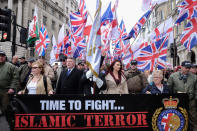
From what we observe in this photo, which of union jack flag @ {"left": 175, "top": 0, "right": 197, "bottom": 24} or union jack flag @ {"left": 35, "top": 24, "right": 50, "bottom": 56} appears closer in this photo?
union jack flag @ {"left": 175, "top": 0, "right": 197, "bottom": 24}

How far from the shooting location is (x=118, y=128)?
3658 mm

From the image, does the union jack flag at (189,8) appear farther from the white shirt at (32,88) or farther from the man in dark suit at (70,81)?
the white shirt at (32,88)

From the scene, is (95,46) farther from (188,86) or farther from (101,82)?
(188,86)

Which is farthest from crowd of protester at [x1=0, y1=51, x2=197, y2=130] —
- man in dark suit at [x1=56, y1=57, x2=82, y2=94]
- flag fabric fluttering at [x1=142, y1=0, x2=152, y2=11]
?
flag fabric fluttering at [x1=142, y1=0, x2=152, y2=11]

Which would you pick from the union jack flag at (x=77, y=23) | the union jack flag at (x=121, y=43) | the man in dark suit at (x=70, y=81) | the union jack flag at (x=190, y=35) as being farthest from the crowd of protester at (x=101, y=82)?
the union jack flag at (x=121, y=43)

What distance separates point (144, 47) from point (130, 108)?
3.68m

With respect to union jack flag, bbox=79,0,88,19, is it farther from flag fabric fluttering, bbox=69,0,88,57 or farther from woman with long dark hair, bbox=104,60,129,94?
woman with long dark hair, bbox=104,60,129,94

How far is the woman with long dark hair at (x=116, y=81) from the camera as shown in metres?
4.36

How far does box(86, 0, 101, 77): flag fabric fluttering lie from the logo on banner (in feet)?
4.76

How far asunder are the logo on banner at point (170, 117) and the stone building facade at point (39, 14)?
20.7m

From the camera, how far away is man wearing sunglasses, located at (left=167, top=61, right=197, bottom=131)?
4.88m

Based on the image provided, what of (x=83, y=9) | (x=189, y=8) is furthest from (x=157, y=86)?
(x=83, y=9)

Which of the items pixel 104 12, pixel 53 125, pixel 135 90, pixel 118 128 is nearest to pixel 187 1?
pixel 135 90

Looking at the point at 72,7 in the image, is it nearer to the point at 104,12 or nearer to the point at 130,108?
the point at 104,12
